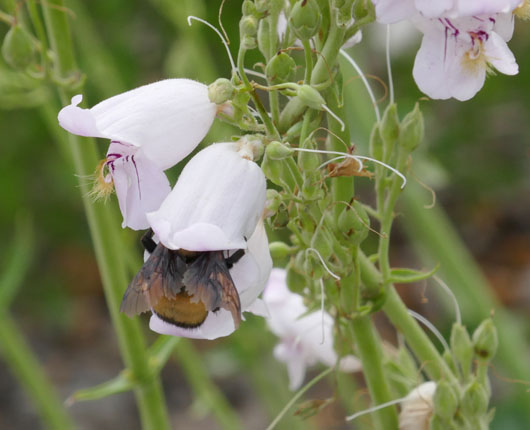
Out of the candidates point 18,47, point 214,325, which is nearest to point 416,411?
point 214,325

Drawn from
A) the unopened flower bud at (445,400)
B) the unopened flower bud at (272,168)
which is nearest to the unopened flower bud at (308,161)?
the unopened flower bud at (272,168)

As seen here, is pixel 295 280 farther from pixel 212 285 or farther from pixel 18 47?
pixel 18 47

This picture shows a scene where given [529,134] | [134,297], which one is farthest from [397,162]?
[529,134]

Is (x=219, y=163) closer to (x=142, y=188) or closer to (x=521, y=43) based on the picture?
(x=142, y=188)

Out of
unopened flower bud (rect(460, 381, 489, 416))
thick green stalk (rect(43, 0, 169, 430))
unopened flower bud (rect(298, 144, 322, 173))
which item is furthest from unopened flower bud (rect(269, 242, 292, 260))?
thick green stalk (rect(43, 0, 169, 430))

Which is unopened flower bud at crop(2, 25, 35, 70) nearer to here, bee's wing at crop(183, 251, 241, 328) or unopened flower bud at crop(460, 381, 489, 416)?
bee's wing at crop(183, 251, 241, 328)

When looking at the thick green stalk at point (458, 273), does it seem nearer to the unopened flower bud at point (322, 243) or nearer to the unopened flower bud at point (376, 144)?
the unopened flower bud at point (376, 144)
